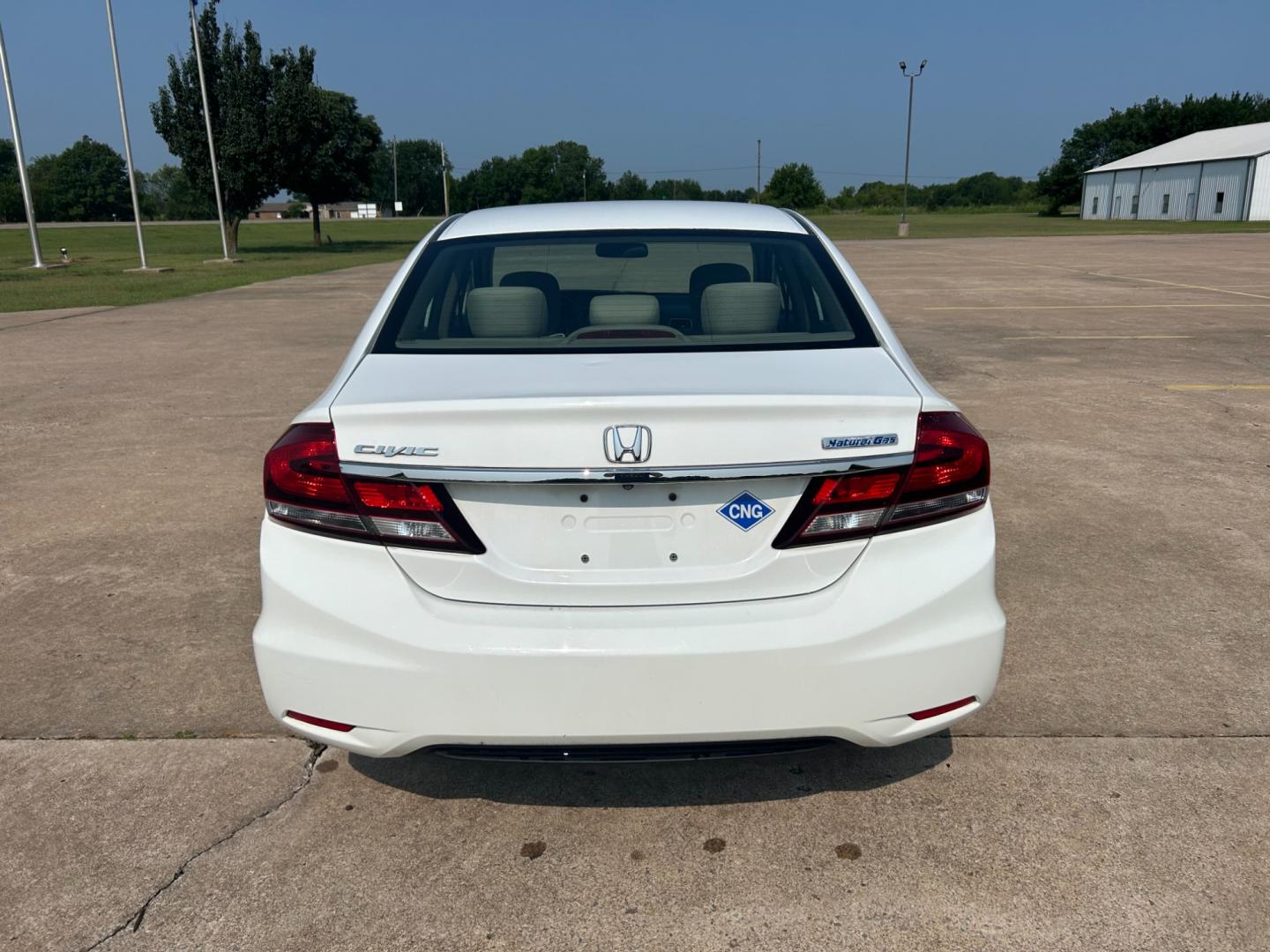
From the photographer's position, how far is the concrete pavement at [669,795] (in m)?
2.39

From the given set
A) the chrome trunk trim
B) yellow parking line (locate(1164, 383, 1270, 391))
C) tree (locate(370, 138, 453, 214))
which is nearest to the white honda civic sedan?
the chrome trunk trim

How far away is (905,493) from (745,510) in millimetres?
373

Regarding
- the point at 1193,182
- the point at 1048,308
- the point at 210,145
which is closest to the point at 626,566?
the point at 1048,308

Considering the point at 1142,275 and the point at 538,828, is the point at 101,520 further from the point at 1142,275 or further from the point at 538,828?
the point at 1142,275

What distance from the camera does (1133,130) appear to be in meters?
97.8

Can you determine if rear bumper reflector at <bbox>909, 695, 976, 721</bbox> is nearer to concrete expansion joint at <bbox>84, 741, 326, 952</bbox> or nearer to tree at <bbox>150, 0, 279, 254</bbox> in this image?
concrete expansion joint at <bbox>84, 741, 326, 952</bbox>

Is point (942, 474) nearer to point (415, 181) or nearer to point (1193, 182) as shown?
point (1193, 182)

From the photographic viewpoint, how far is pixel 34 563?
15.8 ft

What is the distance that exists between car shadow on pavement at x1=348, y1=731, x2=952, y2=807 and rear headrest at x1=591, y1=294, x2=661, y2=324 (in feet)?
4.40

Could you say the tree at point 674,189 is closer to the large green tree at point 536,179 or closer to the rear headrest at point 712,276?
the large green tree at point 536,179

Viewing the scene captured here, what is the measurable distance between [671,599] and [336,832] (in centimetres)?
117

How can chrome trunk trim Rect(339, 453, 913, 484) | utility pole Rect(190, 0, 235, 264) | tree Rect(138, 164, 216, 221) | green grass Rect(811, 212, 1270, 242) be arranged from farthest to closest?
tree Rect(138, 164, 216, 221) < green grass Rect(811, 212, 1270, 242) < utility pole Rect(190, 0, 235, 264) < chrome trunk trim Rect(339, 453, 913, 484)

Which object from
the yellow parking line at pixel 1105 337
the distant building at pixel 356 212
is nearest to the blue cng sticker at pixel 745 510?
the yellow parking line at pixel 1105 337

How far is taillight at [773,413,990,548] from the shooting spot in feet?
7.61
